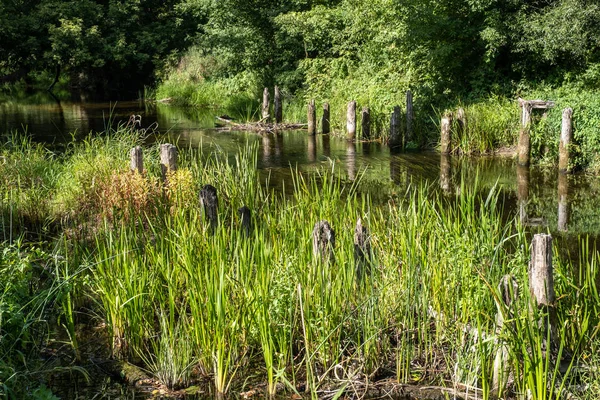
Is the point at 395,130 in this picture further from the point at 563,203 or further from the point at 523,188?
the point at 563,203

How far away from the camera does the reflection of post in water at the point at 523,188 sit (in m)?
11.3

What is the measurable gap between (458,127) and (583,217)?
6123 millimetres

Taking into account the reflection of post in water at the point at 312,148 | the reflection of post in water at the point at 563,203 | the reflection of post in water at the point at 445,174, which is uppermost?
the reflection of post in water at the point at 312,148

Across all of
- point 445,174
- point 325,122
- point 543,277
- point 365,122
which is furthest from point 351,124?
point 543,277

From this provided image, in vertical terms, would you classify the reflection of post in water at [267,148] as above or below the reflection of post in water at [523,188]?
above

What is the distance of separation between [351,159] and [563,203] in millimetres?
5639

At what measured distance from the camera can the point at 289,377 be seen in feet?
17.9

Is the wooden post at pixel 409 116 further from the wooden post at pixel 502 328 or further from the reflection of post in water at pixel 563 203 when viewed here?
the wooden post at pixel 502 328

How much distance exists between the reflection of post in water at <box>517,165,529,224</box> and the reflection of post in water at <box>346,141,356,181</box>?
3096 millimetres

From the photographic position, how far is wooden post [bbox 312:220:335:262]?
19.4 ft

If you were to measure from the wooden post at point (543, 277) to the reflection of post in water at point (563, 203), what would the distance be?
542 centimetres

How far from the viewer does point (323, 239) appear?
606 cm

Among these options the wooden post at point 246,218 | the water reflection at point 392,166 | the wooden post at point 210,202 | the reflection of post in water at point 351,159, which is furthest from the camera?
the reflection of post in water at point 351,159

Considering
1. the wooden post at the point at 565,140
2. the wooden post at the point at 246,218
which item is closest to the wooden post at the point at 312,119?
the wooden post at the point at 565,140
